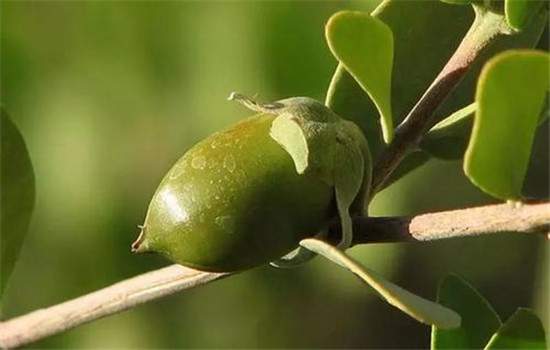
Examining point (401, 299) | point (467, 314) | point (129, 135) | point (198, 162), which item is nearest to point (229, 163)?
point (198, 162)

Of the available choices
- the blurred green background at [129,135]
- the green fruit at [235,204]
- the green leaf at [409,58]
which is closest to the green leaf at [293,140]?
the green fruit at [235,204]

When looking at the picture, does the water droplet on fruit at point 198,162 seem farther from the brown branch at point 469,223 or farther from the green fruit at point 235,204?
the brown branch at point 469,223

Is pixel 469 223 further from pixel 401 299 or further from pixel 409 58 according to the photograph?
pixel 409 58

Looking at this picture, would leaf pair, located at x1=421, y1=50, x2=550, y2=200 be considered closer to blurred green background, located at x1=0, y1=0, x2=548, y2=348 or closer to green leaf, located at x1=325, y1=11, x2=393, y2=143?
green leaf, located at x1=325, y1=11, x2=393, y2=143

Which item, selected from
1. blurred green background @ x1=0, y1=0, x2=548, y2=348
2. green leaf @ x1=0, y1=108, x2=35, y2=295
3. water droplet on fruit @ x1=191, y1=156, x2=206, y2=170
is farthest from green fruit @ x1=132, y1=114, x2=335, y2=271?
blurred green background @ x1=0, y1=0, x2=548, y2=348

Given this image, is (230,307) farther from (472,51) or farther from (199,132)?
(472,51)

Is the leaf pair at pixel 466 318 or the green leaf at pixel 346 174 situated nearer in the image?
the green leaf at pixel 346 174

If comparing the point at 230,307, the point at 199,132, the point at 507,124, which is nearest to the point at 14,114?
the point at 199,132
